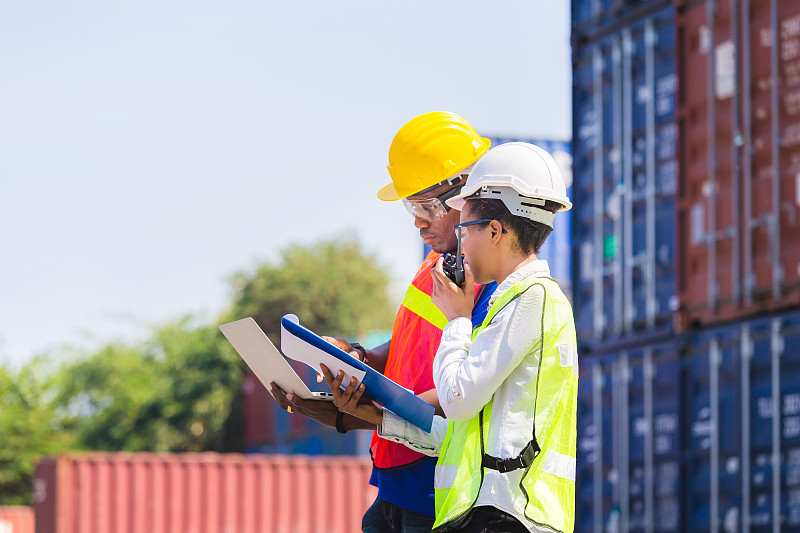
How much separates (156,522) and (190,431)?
22.4 m

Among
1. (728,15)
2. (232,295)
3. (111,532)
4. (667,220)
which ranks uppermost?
(232,295)

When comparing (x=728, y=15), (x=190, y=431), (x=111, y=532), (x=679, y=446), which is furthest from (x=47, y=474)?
(x=190, y=431)

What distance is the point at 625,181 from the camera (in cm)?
1081

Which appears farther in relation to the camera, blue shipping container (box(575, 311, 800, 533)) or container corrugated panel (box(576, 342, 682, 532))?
container corrugated panel (box(576, 342, 682, 532))

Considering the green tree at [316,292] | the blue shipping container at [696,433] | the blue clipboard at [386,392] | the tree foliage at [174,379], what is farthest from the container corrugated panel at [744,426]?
the green tree at [316,292]

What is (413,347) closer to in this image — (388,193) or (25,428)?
(388,193)

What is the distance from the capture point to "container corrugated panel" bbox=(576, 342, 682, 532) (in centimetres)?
982

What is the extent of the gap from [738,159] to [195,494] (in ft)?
36.4

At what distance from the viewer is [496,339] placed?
9.04 feet

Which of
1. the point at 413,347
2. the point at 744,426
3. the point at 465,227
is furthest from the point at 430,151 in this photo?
the point at 744,426

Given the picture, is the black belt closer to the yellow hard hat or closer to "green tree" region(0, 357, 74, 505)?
the yellow hard hat

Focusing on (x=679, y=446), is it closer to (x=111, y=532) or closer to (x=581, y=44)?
(x=581, y=44)

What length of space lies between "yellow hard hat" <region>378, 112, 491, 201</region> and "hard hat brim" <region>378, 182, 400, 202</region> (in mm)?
40

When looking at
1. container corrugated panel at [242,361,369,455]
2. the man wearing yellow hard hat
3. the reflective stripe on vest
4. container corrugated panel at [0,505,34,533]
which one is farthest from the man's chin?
Result: container corrugated panel at [0,505,34,533]
